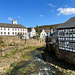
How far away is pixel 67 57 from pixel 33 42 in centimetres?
2853

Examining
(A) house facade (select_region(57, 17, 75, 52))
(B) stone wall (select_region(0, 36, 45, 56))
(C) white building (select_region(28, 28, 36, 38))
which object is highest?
(C) white building (select_region(28, 28, 36, 38))

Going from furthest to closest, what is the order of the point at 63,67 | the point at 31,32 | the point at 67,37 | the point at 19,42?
the point at 31,32 < the point at 19,42 < the point at 67,37 < the point at 63,67

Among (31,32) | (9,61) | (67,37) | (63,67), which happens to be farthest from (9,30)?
(63,67)

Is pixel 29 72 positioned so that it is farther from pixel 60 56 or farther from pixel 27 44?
pixel 27 44

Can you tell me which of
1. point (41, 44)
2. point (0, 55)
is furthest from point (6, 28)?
Answer: point (0, 55)

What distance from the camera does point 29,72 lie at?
13805 millimetres

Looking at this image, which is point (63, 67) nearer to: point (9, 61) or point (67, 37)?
point (67, 37)

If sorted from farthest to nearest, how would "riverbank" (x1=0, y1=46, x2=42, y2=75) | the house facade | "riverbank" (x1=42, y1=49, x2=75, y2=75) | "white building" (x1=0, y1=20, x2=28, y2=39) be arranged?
"white building" (x1=0, y1=20, x2=28, y2=39) < the house facade < "riverbank" (x1=0, y1=46, x2=42, y2=75) < "riverbank" (x1=42, y1=49, x2=75, y2=75)

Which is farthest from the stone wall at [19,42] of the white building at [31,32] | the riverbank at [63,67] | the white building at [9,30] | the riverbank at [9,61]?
the riverbank at [63,67]

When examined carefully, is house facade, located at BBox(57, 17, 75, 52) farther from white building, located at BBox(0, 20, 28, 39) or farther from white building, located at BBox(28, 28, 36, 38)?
A: white building, located at BBox(28, 28, 36, 38)

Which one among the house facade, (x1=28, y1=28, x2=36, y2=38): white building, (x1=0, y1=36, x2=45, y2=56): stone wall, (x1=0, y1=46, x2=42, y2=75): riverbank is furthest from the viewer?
(x1=28, y1=28, x2=36, y2=38): white building

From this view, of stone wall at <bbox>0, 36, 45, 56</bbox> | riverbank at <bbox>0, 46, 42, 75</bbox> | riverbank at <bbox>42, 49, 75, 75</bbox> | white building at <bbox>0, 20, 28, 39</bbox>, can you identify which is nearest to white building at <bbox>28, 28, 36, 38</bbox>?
white building at <bbox>0, 20, 28, 39</bbox>

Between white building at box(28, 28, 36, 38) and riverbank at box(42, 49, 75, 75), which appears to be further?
white building at box(28, 28, 36, 38)

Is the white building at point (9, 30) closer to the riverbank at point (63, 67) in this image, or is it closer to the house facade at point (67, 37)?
the house facade at point (67, 37)
